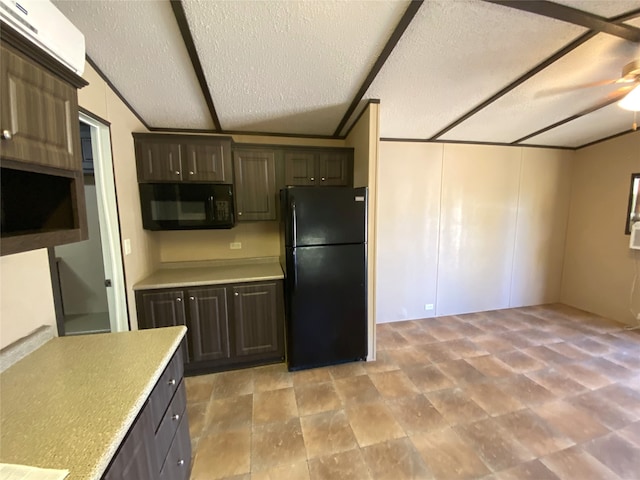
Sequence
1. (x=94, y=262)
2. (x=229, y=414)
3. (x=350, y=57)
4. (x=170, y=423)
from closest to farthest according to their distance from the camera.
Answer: (x=170, y=423) < (x=350, y=57) < (x=229, y=414) < (x=94, y=262)

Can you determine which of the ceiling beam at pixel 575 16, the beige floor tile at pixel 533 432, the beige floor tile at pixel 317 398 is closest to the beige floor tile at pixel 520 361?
the beige floor tile at pixel 533 432

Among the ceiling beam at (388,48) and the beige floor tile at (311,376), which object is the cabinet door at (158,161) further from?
the beige floor tile at (311,376)

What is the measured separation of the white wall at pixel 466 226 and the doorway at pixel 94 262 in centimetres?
277

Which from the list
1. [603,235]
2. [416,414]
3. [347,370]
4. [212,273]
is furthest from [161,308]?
[603,235]

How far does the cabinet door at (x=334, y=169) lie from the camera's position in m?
2.90

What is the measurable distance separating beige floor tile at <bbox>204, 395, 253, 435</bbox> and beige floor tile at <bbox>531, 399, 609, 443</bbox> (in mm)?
2233

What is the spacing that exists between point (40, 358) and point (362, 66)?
2.48 m

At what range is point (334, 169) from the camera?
2.94 m

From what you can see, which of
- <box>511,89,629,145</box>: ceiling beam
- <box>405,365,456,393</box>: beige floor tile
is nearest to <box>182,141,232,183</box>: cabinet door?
<box>405,365,456,393</box>: beige floor tile

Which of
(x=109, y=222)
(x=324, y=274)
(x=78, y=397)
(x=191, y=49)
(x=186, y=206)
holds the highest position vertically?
(x=191, y=49)

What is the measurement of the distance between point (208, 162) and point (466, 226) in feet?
11.2

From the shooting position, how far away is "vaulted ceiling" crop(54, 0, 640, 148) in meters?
1.45

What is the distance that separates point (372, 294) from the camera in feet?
8.69

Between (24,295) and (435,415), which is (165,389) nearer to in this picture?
(24,295)
